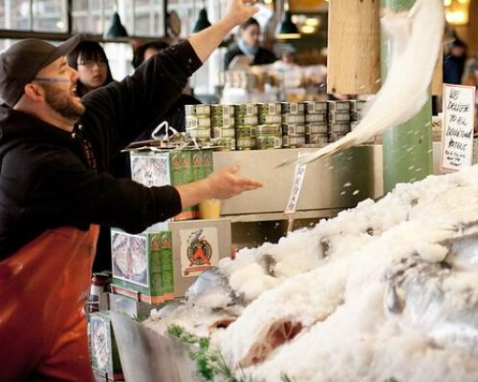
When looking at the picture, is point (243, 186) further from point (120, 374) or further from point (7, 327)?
point (120, 374)

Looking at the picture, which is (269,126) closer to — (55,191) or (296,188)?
(296,188)

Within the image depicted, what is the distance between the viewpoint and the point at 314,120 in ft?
14.2

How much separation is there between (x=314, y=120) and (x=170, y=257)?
924 mm

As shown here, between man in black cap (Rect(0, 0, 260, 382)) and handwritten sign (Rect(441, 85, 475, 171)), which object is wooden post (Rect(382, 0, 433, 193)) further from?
man in black cap (Rect(0, 0, 260, 382))

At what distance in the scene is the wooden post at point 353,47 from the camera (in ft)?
13.5

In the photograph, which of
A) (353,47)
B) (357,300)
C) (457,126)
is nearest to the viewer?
(357,300)

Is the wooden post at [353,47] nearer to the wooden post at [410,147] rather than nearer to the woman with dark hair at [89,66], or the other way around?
the wooden post at [410,147]

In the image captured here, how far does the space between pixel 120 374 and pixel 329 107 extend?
139cm

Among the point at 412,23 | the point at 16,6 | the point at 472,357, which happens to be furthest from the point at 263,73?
the point at 472,357

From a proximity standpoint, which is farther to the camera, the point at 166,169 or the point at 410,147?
the point at 410,147

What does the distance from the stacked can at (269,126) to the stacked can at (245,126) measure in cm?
2

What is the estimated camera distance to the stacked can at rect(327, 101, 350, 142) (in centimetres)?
430

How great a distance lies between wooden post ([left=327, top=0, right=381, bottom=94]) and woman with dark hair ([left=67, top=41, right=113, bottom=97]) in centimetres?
237

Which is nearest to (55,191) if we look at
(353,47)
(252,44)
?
(353,47)
